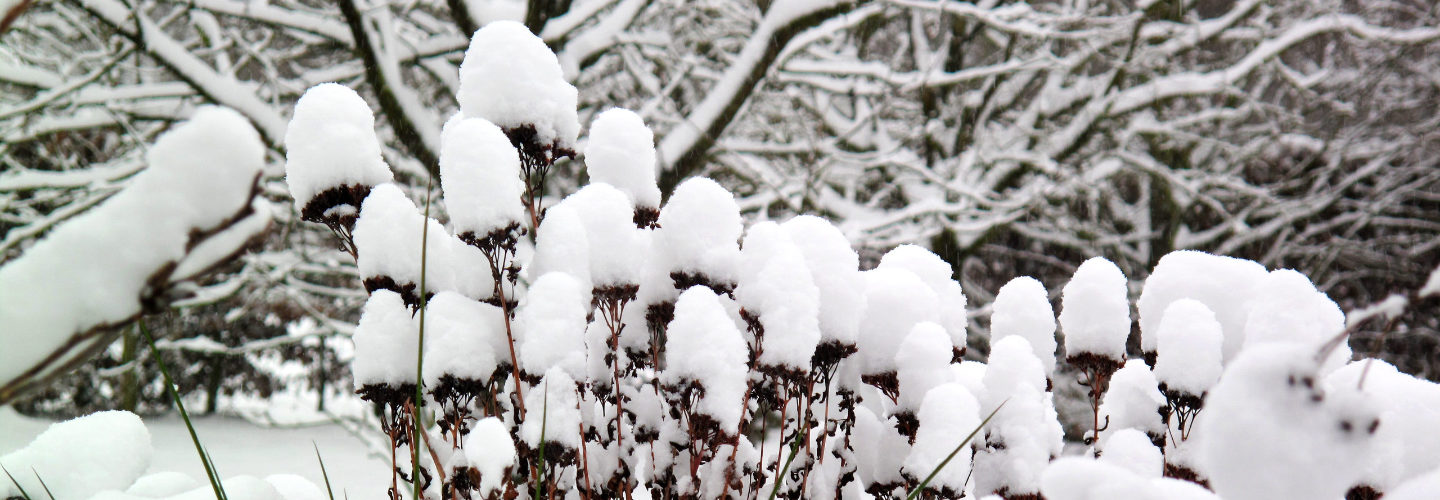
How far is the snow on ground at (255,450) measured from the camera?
607 cm

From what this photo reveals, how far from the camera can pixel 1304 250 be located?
→ 5.91m

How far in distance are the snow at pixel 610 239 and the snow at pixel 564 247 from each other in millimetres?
12

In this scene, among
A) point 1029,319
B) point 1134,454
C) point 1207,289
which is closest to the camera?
point 1134,454

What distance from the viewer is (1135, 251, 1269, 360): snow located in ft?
3.57

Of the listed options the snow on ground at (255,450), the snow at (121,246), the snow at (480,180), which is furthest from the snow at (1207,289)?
the snow on ground at (255,450)

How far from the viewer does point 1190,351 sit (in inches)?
36.5

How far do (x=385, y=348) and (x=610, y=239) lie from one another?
30 cm

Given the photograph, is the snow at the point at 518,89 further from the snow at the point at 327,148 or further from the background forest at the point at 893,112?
the background forest at the point at 893,112

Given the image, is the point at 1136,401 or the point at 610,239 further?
the point at 1136,401

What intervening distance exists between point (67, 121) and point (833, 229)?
181 inches

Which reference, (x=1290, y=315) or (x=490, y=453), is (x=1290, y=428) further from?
(x=490, y=453)

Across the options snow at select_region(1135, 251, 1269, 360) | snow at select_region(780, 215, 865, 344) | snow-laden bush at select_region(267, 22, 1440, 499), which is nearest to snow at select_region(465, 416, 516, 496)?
snow-laden bush at select_region(267, 22, 1440, 499)

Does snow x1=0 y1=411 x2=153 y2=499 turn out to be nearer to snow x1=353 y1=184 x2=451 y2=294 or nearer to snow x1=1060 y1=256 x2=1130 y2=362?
snow x1=353 y1=184 x2=451 y2=294

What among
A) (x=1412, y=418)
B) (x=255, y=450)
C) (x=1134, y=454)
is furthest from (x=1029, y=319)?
(x=255, y=450)
